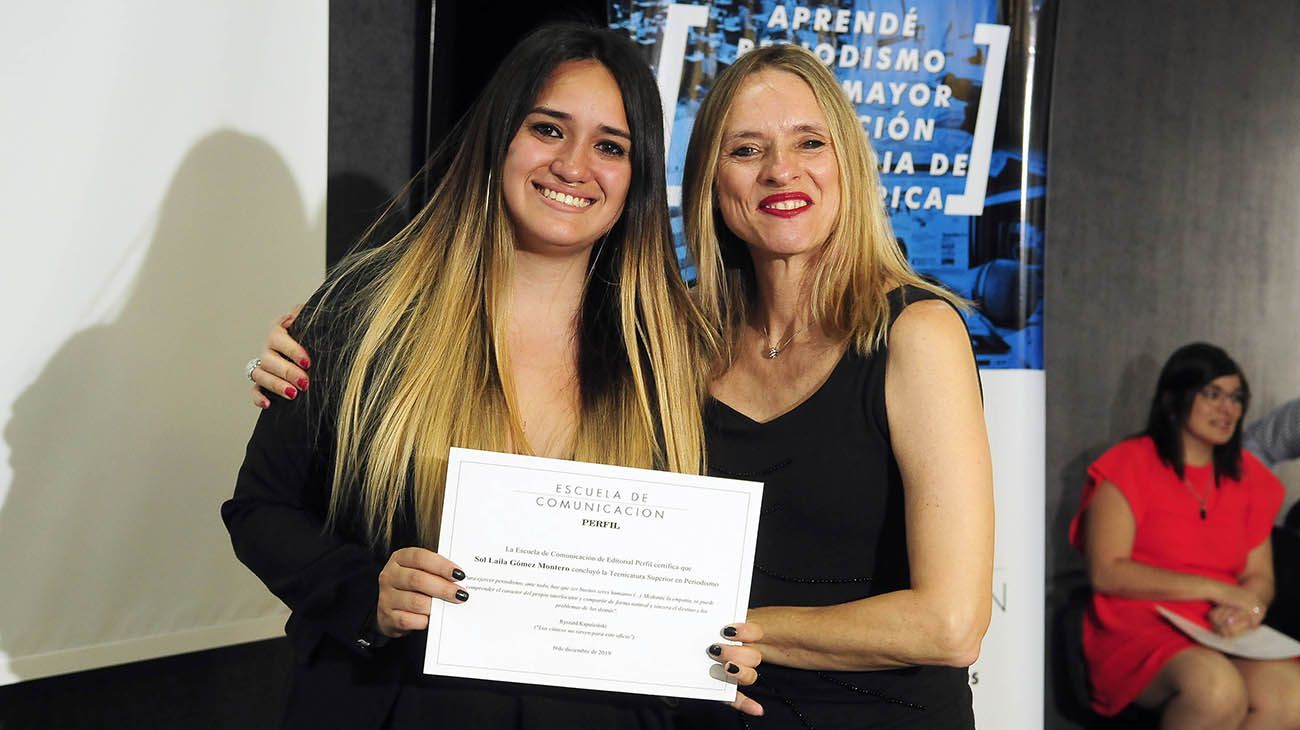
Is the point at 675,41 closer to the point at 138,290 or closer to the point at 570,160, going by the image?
the point at 570,160

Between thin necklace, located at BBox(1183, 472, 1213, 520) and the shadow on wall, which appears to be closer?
the shadow on wall

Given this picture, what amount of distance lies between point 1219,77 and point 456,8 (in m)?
3.49

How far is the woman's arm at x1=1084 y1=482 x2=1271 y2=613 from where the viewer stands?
390 centimetres

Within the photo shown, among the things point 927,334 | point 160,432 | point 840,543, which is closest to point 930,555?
point 840,543

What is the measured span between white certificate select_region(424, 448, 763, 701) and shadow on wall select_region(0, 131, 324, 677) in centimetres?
138

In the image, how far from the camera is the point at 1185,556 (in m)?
4.05

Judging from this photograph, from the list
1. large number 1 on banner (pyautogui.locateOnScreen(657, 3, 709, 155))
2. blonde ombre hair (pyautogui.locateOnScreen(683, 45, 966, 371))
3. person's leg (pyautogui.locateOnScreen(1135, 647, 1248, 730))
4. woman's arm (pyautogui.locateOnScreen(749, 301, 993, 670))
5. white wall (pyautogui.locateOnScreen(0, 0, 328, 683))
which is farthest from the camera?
person's leg (pyautogui.locateOnScreen(1135, 647, 1248, 730))

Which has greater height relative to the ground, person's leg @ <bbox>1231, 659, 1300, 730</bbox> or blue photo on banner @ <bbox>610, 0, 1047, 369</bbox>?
blue photo on banner @ <bbox>610, 0, 1047, 369</bbox>

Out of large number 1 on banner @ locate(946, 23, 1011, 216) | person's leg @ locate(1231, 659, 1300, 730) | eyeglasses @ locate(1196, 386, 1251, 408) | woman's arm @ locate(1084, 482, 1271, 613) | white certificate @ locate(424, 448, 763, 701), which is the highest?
large number 1 on banner @ locate(946, 23, 1011, 216)

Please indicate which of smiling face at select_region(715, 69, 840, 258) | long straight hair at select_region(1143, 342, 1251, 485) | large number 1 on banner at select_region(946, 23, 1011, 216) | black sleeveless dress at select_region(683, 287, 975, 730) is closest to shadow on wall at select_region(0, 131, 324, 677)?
smiling face at select_region(715, 69, 840, 258)

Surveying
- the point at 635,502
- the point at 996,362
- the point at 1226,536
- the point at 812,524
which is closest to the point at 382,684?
the point at 635,502

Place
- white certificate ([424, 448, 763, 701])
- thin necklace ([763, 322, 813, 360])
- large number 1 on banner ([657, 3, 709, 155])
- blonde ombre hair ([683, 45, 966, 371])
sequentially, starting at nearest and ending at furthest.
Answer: white certificate ([424, 448, 763, 701]) < blonde ombre hair ([683, 45, 966, 371]) < thin necklace ([763, 322, 813, 360]) < large number 1 on banner ([657, 3, 709, 155])

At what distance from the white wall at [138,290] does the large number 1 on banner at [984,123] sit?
1702 millimetres

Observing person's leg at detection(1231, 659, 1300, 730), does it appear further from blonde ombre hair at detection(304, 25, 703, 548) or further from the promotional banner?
blonde ombre hair at detection(304, 25, 703, 548)
